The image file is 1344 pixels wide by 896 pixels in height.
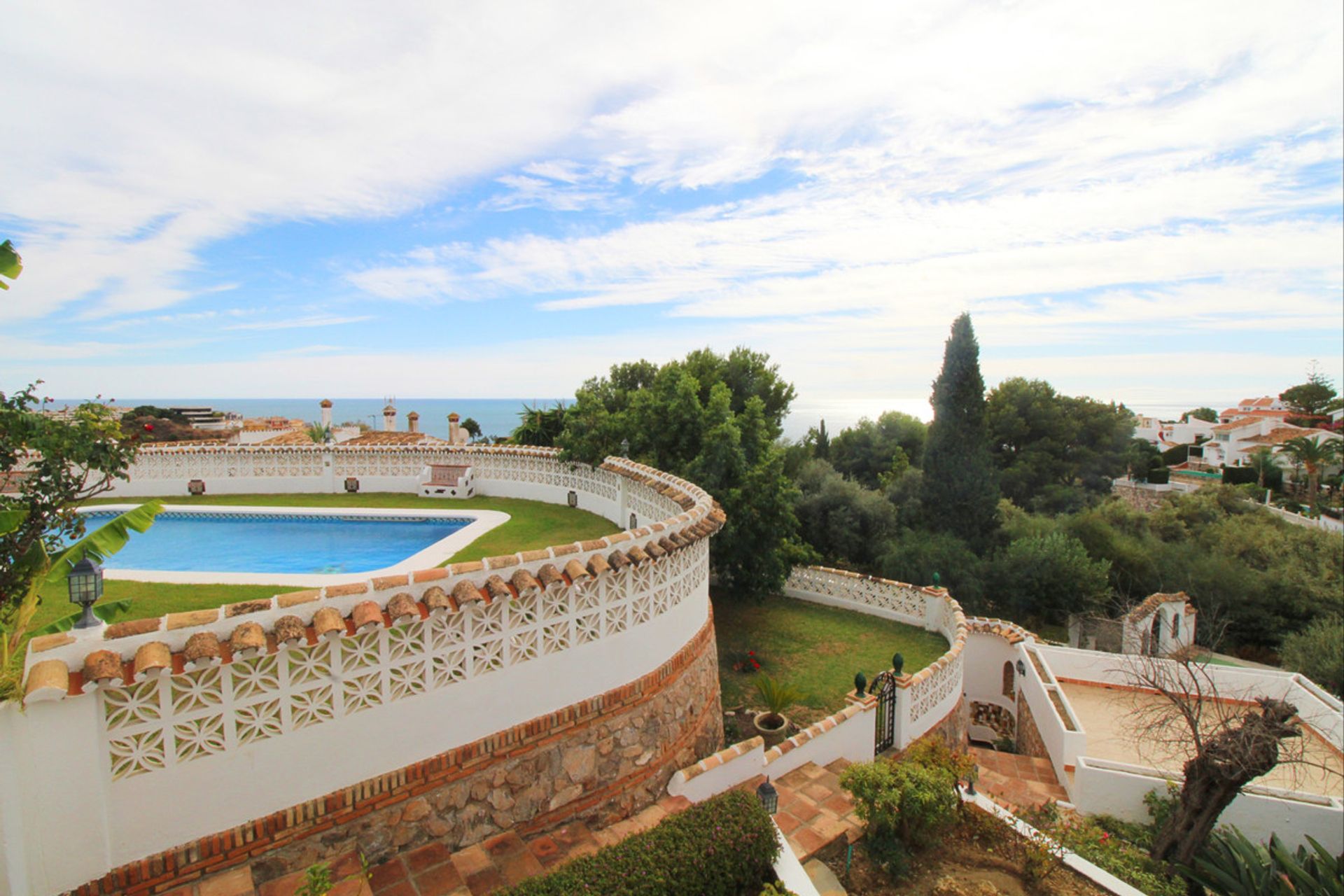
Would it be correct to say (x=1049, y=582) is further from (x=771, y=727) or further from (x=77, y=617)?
(x=77, y=617)

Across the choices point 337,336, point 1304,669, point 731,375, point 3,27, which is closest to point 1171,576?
point 1304,669

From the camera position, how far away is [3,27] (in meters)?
6.73

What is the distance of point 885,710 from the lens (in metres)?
10.2

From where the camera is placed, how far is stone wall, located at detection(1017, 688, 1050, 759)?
1313 cm

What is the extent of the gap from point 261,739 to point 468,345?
40540 mm

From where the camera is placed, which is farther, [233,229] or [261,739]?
[233,229]

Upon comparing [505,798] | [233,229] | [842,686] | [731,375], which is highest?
[233,229]

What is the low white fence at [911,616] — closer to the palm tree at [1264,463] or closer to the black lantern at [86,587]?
the black lantern at [86,587]

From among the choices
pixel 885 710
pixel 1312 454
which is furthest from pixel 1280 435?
pixel 885 710

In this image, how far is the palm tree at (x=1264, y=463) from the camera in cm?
3938

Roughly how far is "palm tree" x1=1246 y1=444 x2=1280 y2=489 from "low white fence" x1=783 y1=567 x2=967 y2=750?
37123 mm

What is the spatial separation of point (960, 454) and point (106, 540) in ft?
84.6

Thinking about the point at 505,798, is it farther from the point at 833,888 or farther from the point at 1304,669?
the point at 1304,669

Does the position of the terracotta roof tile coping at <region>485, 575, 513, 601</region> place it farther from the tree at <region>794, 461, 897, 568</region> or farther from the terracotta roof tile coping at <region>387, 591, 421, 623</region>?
the tree at <region>794, 461, 897, 568</region>
